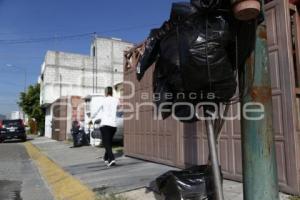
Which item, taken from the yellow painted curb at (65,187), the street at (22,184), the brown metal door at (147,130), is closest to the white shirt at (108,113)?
the brown metal door at (147,130)

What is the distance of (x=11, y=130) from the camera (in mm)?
26047

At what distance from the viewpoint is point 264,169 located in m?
2.53

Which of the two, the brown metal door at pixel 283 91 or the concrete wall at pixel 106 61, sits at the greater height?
the concrete wall at pixel 106 61

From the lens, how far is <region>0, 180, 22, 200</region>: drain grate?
6.21 m

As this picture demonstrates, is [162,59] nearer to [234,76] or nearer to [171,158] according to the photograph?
[234,76]

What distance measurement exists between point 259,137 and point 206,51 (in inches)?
31.0

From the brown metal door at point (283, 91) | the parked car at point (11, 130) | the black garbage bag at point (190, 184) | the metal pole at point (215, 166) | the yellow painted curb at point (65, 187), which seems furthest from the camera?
the parked car at point (11, 130)

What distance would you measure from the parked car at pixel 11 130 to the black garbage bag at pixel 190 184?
24.9 meters

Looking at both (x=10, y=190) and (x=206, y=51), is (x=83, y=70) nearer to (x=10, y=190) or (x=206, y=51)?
(x=10, y=190)

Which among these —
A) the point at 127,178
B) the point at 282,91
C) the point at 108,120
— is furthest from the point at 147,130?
the point at 282,91

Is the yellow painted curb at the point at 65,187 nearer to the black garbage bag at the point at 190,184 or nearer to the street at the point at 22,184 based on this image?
the street at the point at 22,184

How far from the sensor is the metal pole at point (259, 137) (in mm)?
2529

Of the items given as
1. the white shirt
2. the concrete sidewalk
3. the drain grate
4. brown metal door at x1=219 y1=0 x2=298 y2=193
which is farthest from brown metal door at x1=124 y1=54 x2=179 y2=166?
the drain grate

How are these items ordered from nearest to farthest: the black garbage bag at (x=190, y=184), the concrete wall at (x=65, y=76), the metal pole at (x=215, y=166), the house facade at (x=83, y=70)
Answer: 1. the metal pole at (x=215, y=166)
2. the black garbage bag at (x=190, y=184)
3. the concrete wall at (x=65, y=76)
4. the house facade at (x=83, y=70)
